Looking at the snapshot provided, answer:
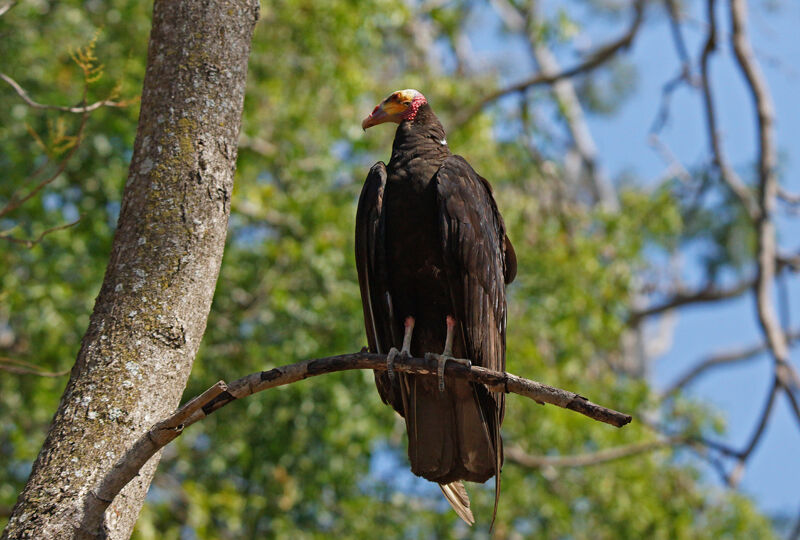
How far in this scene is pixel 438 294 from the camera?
2.85m

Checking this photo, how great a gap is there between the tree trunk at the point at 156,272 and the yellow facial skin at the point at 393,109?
104cm

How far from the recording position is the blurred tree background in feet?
17.9

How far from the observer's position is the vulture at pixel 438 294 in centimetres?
262

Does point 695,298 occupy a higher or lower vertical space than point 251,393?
higher

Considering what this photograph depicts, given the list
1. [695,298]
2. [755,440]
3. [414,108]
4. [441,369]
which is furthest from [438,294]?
[695,298]

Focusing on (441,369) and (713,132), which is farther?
(713,132)

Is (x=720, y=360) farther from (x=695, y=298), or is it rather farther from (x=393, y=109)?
(x=393, y=109)

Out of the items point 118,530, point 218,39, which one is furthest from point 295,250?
point 118,530

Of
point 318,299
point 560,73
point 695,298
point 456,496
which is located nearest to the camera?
point 456,496

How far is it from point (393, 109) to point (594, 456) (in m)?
3.51

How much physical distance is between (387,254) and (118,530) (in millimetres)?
1316

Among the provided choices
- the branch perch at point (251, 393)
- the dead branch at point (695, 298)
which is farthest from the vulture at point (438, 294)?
the dead branch at point (695, 298)

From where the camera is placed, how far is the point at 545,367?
6.53 metres

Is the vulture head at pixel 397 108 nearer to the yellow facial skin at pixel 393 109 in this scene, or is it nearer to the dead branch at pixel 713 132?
the yellow facial skin at pixel 393 109
